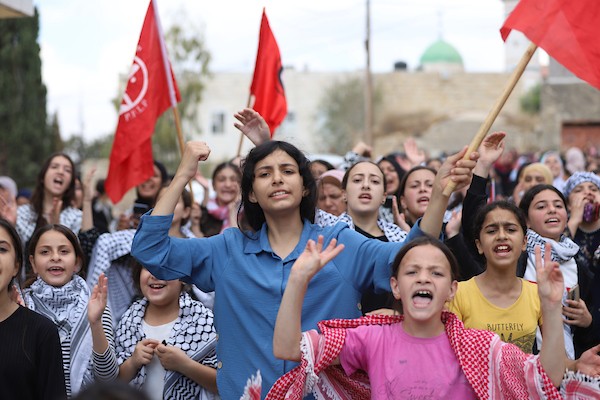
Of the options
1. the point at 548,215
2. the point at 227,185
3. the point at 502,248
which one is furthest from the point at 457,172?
the point at 227,185

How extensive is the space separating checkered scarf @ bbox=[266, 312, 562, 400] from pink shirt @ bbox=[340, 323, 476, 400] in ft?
0.16

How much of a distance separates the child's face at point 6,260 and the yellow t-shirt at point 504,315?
80.2 inches

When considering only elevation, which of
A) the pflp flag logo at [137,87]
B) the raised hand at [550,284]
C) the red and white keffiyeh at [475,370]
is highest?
the pflp flag logo at [137,87]

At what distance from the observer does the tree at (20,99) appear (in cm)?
2269

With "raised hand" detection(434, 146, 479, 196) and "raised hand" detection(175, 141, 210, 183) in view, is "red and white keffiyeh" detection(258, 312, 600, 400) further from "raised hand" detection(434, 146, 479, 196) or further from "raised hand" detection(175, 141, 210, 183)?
"raised hand" detection(175, 141, 210, 183)

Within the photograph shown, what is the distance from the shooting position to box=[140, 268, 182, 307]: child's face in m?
5.59

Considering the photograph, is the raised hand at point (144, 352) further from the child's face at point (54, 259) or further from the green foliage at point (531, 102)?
the green foliage at point (531, 102)

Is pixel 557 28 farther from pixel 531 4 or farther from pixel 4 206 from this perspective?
pixel 4 206

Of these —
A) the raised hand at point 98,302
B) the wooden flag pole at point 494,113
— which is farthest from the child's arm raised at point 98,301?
the wooden flag pole at point 494,113

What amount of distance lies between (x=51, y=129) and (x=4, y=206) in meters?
18.9

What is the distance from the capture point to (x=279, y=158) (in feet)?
14.0

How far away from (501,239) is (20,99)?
19633 millimetres

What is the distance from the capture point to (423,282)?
3.96 m

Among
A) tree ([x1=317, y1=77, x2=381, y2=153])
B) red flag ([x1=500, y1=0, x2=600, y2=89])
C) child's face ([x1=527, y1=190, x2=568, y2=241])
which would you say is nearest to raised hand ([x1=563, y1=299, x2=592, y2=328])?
child's face ([x1=527, y1=190, x2=568, y2=241])
